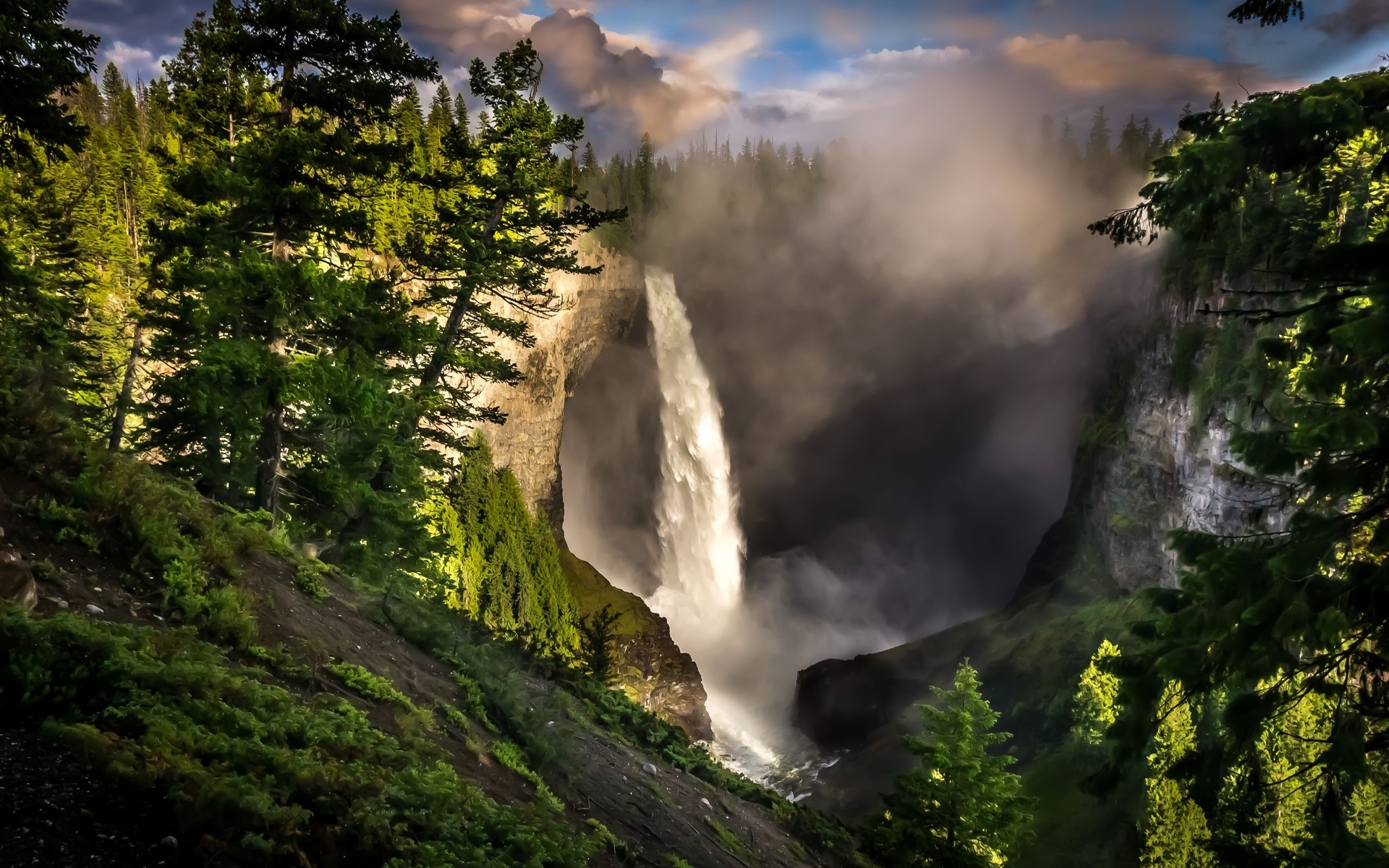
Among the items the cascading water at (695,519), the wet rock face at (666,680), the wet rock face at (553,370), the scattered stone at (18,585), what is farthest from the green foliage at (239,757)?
the cascading water at (695,519)

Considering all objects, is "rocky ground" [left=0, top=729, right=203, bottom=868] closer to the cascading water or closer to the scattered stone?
the scattered stone

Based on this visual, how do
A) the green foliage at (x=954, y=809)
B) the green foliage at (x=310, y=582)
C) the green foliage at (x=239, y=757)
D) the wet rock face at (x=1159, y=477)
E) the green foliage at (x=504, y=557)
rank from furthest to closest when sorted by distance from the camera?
1. the wet rock face at (x=1159, y=477)
2. the green foliage at (x=504, y=557)
3. the green foliage at (x=954, y=809)
4. the green foliage at (x=310, y=582)
5. the green foliage at (x=239, y=757)

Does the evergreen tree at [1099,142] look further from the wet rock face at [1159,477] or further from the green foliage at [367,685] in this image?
the green foliage at [367,685]

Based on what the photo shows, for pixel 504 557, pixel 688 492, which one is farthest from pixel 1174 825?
pixel 688 492

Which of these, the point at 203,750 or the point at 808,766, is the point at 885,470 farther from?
the point at 203,750

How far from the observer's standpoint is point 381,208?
31281 mm

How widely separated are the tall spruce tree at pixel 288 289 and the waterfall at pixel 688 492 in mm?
43063

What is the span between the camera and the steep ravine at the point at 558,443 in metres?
42.4

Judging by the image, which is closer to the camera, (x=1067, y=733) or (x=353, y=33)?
(x=353, y=33)

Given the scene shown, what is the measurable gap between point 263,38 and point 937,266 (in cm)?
6418

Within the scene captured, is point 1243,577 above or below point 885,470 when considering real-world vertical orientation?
below

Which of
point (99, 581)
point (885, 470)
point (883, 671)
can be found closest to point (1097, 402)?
point (885, 470)

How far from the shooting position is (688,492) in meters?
56.2

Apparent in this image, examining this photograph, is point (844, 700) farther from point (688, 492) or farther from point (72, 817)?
point (72, 817)
